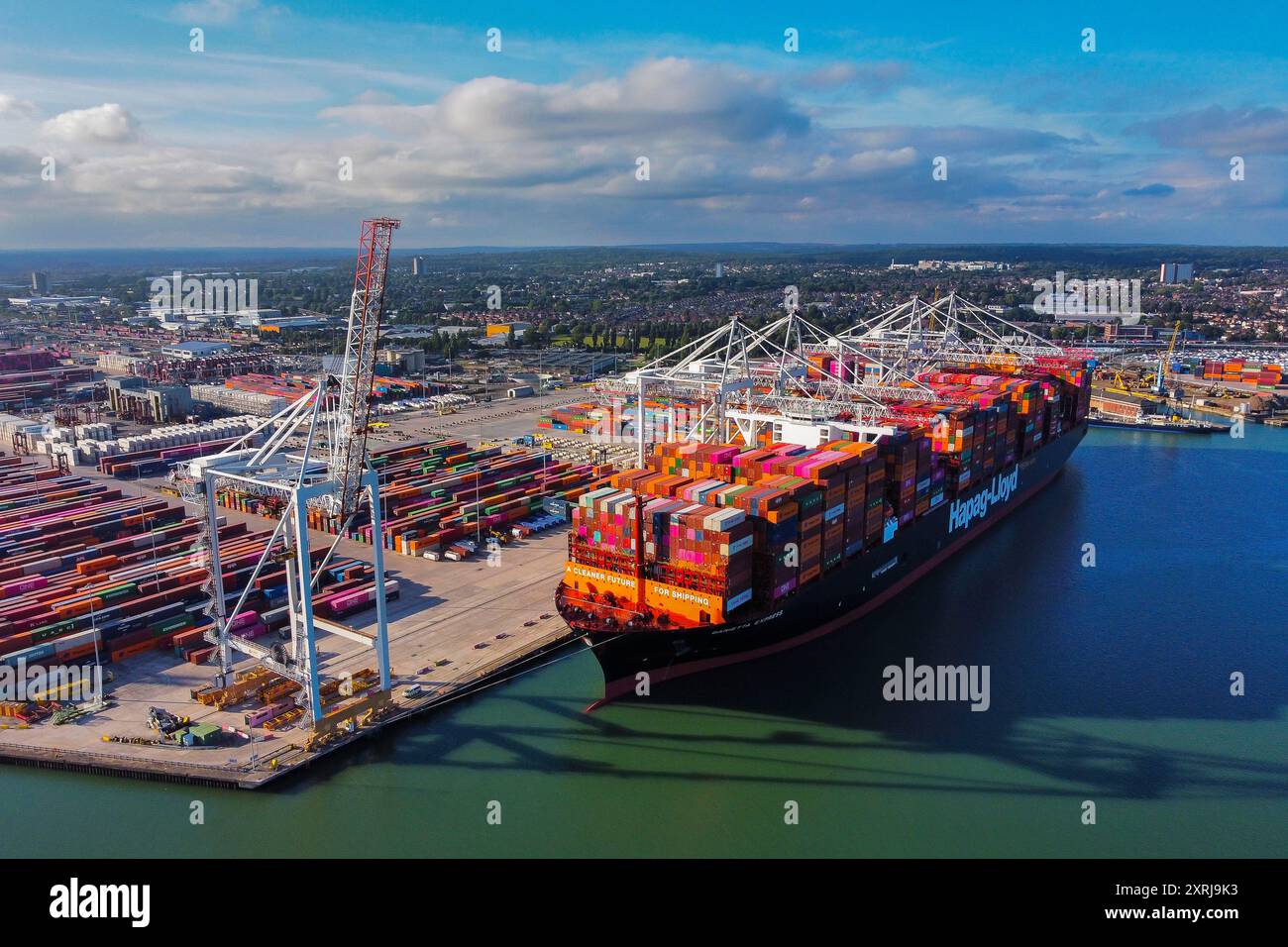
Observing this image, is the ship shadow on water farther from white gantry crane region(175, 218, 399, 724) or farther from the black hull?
the black hull

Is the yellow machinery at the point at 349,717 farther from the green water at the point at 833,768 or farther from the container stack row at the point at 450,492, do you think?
the container stack row at the point at 450,492

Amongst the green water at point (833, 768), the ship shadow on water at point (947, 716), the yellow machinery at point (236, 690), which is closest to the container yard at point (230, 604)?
the yellow machinery at point (236, 690)

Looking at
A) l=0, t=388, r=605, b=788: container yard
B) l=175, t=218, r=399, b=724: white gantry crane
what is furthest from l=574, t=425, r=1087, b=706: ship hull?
l=175, t=218, r=399, b=724: white gantry crane

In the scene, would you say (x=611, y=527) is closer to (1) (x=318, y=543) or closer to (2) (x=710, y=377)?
Answer: (2) (x=710, y=377)

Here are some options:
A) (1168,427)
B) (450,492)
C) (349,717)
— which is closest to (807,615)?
(349,717)

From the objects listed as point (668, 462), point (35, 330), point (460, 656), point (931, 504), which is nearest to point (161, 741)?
point (460, 656)

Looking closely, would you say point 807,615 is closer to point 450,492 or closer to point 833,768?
point 833,768
